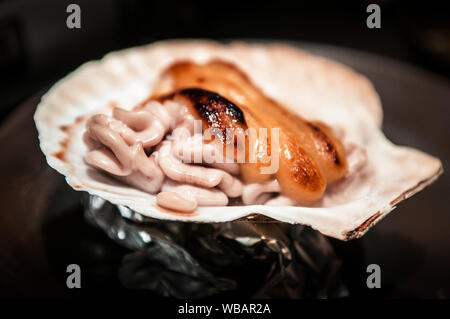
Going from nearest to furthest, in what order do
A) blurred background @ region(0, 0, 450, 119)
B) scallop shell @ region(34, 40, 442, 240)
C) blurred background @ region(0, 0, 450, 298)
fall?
scallop shell @ region(34, 40, 442, 240) → blurred background @ region(0, 0, 450, 298) → blurred background @ region(0, 0, 450, 119)

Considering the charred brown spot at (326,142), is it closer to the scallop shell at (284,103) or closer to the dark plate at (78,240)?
the scallop shell at (284,103)

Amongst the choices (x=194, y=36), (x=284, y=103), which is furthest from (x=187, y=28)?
(x=284, y=103)

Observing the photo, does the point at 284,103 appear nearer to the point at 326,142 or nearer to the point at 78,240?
the point at 326,142

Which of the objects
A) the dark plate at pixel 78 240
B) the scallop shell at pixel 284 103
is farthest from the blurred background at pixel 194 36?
the scallop shell at pixel 284 103

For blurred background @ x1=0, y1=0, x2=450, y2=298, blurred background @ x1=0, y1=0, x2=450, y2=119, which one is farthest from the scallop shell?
blurred background @ x1=0, y1=0, x2=450, y2=119

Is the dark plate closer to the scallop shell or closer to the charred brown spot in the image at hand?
the scallop shell
